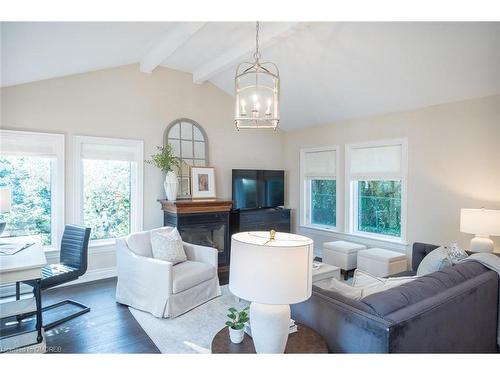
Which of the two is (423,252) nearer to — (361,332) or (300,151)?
(361,332)

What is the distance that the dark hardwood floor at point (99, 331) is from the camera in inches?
99.6

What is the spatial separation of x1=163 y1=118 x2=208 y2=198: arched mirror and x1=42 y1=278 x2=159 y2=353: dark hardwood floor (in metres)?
2.00

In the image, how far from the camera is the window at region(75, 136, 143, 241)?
4215 millimetres

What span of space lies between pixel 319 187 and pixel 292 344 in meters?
4.52

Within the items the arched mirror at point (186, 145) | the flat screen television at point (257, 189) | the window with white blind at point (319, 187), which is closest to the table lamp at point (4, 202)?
the arched mirror at point (186, 145)

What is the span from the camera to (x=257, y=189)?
5719mm

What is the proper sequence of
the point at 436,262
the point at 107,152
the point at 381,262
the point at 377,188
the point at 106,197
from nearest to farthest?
the point at 436,262 → the point at 381,262 → the point at 107,152 → the point at 106,197 → the point at 377,188

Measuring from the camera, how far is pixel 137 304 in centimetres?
327

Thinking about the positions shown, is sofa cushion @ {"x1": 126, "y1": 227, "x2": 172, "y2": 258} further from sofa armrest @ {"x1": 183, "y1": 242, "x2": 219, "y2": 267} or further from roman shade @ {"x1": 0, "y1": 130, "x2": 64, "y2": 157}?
roman shade @ {"x1": 0, "y1": 130, "x2": 64, "y2": 157}

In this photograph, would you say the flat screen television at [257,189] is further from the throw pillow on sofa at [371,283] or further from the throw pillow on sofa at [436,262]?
the throw pillow on sofa at [371,283]

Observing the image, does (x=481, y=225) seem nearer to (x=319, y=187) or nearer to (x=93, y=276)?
(x=319, y=187)

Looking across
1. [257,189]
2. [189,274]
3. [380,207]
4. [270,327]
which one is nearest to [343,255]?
[380,207]

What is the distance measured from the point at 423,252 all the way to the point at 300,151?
10.0ft

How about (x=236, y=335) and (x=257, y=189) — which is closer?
(x=236, y=335)
